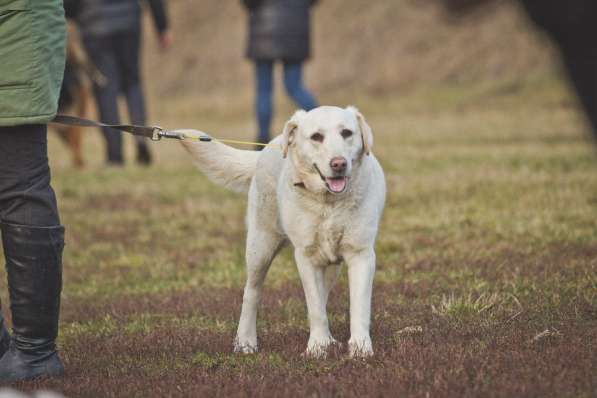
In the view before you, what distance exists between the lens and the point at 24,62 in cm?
352

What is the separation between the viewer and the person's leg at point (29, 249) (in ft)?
11.7

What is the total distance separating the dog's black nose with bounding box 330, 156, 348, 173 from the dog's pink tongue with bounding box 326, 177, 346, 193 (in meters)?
0.04

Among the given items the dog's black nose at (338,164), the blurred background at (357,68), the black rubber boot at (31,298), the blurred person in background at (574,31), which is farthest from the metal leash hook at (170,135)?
the blurred background at (357,68)

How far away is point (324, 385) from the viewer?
3273 mm

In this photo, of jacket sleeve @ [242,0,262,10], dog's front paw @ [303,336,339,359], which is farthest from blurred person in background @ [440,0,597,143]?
jacket sleeve @ [242,0,262,10]

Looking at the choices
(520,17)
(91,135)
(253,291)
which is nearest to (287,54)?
(253,291)

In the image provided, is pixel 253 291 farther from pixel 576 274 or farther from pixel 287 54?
pixel 287 54

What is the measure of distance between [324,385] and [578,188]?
5.44 meters

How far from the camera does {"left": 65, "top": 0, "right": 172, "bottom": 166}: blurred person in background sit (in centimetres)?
1171

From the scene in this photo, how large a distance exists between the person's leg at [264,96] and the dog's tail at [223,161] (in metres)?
5.97

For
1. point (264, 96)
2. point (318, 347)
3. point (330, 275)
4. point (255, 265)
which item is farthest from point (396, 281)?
point (264, 96)

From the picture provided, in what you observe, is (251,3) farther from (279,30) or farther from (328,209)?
(328,209)

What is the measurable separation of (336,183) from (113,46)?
8635 millimetres

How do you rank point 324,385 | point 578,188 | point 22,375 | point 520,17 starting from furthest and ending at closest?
1. point 578,188
2. point 22,375
3. point 324,385
4. point 520,17
